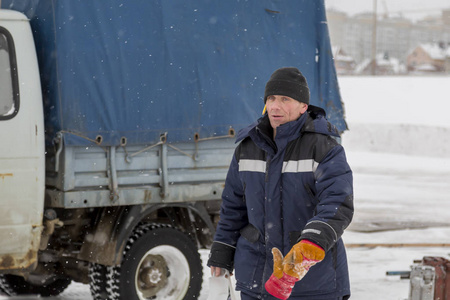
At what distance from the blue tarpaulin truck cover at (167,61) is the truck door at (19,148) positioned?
0.21 metres

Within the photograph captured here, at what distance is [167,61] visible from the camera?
6375mm

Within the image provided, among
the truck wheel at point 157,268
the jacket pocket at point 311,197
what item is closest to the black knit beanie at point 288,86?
the jacket pocket at point 311,197

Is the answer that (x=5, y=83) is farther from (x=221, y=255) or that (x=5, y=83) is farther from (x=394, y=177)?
(x=394, y=177)

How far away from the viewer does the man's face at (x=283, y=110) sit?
365 cm

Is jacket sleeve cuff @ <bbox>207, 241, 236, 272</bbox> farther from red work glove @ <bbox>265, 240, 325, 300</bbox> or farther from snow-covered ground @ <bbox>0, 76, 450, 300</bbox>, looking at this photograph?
snow-covered ground @ <bbox>0, 76, 450, 300</bbox>

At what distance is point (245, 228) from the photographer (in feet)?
12.3

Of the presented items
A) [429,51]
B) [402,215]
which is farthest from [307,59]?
[429,51]

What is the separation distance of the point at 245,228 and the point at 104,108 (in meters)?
2.64

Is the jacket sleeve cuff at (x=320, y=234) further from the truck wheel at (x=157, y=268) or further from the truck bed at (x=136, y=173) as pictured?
the truck wheel at (x=157, y=268)

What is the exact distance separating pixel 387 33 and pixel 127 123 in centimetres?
9138

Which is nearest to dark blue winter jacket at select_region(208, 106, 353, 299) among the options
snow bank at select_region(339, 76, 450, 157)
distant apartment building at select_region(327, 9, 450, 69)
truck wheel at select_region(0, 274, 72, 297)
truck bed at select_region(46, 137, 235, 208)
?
truck bed at select_region(46, 137, 235, 208)

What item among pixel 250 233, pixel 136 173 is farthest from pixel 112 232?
pixel 250 233

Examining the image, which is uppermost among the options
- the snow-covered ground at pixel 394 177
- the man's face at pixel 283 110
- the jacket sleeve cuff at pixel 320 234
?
the man's face at pixel 283 110

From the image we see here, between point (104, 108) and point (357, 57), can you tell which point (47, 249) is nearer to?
point (104, 108)
